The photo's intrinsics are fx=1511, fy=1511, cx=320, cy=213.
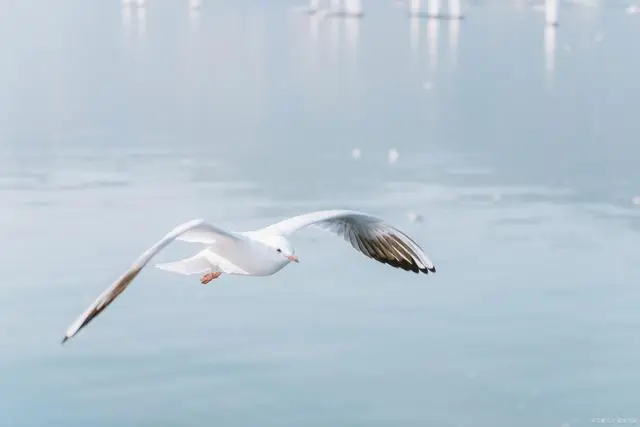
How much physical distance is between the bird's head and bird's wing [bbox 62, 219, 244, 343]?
0.28m

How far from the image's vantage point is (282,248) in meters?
10.6

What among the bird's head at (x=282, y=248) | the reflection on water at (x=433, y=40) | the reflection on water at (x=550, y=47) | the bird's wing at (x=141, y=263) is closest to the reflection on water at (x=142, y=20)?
the reflection on water at (x=433, y=40)

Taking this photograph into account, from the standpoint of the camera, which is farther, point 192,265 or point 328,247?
point 328,247

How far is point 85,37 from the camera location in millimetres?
89375

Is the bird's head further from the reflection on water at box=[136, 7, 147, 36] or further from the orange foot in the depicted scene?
the reflection on water at box=[136, 7, 147, 36]

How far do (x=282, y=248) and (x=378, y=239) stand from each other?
1.41 meters

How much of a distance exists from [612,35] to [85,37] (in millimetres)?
30879

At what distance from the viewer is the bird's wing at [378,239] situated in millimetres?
11633

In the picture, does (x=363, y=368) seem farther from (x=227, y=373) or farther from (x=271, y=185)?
(x=271, y=185)

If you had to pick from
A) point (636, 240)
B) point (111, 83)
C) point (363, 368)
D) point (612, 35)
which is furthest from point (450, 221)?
point (612, 35)

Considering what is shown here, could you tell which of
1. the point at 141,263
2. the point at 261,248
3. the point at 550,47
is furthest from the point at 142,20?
the point at 141,263

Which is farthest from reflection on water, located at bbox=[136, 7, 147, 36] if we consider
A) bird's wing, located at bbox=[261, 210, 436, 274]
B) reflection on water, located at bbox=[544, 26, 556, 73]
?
bird's wing, located at bbox=[261, 210, 436, 274]

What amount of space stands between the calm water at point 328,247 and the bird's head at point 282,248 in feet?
42.1

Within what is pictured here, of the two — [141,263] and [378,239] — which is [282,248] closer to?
[378,239]
